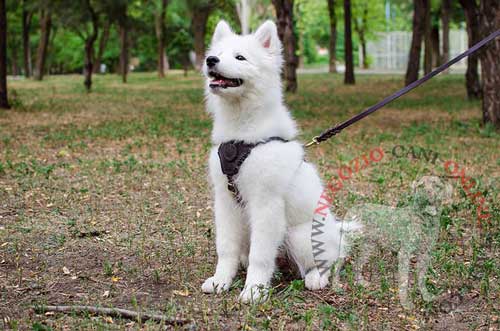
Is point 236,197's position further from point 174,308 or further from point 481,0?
point 481,0

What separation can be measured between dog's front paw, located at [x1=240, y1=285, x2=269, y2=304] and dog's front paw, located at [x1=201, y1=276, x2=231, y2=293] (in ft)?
0.69

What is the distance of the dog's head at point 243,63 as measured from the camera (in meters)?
4.15

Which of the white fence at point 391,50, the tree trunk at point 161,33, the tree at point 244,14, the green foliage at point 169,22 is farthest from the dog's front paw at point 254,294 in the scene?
the white fence at point 391,50

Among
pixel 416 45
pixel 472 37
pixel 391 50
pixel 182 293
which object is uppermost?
pixel 391 50

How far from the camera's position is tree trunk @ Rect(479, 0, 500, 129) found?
38.0 feet

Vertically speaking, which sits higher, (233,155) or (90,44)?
(90,44)

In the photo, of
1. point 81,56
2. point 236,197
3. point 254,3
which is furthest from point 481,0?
point 81,56

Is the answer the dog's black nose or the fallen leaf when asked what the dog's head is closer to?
the dog's black nose

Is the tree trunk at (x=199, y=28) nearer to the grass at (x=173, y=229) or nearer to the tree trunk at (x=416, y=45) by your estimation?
the tree trunk at (x=416, y=45)

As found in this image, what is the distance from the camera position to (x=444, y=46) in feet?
107

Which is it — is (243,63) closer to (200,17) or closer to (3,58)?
(3,58)

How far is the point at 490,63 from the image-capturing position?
469 inches

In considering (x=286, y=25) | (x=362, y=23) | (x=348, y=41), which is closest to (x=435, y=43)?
(x=362, y=23)

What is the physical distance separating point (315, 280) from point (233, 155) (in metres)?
1.08
